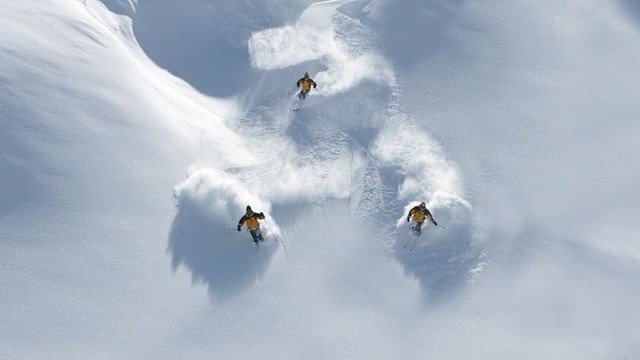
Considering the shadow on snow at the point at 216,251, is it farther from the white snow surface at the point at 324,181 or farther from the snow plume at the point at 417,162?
the snow plume at the point at 417,162

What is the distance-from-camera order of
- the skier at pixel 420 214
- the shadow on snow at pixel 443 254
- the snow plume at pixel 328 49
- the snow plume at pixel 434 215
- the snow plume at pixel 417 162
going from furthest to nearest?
the snow plume at pixel 328 49, the snow plume at pixel 417 162, the skier at pixel 420 214, the snow plume at pixel 434 215, the shadow on snow at pixel 443 254

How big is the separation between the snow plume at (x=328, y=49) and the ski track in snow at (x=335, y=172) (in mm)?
54

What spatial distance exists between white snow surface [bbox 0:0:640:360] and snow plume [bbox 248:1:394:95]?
0.09 meters

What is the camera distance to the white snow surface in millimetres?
18672

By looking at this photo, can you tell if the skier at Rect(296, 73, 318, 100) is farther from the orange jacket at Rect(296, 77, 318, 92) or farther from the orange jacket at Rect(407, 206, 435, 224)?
the orange jacket at Rect(407, 206, 435, 224)

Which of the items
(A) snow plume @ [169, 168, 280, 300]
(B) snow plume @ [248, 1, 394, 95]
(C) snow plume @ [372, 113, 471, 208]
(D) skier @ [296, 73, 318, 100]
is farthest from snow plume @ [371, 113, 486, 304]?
(A) snow plume @ [169, 168, 280, 300]

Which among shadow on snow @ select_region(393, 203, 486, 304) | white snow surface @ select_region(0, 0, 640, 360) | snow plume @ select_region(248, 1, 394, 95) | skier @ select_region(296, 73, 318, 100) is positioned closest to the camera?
white snow surface @ select_region(0, 0, 640, 360)

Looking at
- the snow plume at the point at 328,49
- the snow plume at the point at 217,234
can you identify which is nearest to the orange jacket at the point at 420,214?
the snow plume at the point at 217,234

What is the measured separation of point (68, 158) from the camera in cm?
2047

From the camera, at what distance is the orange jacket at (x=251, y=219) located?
64.9ft

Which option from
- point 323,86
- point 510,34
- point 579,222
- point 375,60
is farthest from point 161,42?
point 579,222

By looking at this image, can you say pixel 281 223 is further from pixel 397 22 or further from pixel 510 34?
pixel 510 34

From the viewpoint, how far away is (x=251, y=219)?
19797 millimetres

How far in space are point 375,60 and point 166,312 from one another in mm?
12776
